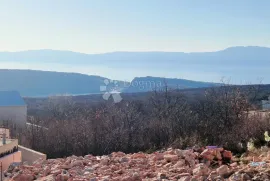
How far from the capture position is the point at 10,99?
23.9m

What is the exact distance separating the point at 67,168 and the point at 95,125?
9.53 metres

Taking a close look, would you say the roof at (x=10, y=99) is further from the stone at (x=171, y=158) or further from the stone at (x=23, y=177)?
the stone at (x=171, y=158)

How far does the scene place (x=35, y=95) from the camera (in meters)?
51.6

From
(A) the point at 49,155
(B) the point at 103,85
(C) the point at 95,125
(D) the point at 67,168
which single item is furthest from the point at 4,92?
(B) the point at 103,85

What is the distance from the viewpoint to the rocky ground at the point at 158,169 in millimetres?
4820

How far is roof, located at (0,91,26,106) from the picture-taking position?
2329 centimetres

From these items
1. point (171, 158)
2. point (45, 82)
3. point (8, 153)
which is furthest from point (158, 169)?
point (45, 82)

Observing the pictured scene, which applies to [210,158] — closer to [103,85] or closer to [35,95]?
[103,85]

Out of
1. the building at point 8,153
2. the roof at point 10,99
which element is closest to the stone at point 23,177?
the building at point 8,153

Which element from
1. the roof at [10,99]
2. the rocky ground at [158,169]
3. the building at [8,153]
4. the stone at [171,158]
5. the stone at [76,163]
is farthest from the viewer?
the roof at [10,99]

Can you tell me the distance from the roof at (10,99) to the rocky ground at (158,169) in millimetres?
17337

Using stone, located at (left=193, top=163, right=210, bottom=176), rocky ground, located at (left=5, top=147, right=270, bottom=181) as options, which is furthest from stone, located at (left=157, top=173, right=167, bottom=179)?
stone, located at (left=193, top=163, right=210, bottom=176)

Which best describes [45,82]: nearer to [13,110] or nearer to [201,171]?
[13,110]

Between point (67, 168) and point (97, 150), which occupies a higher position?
point (67, 168)
